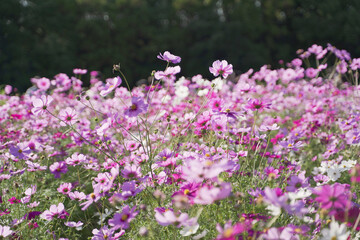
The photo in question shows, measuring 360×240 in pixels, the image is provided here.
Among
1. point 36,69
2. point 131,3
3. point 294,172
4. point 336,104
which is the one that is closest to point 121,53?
point 131,3

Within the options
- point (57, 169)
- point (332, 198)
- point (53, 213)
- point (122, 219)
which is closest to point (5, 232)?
point (53, 213)

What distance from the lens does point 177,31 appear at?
1549 centimetres

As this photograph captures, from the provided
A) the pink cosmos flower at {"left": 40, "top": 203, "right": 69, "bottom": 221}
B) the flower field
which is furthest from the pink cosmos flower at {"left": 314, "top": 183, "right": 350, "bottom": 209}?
the pink cosmos flower at {"left": 40, "top": 203, "right": 69, "bottom": 221}

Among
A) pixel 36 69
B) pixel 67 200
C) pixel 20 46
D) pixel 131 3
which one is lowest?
pixel 67 200

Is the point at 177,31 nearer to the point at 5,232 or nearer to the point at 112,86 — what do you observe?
the point at 112,86

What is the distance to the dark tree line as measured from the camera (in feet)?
44.8

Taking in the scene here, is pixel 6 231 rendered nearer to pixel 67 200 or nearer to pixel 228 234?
pixel 228 234

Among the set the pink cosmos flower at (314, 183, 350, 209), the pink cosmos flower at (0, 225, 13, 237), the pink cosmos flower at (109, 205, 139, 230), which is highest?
the pink cosmos flower at (0, 225, 13, 237)

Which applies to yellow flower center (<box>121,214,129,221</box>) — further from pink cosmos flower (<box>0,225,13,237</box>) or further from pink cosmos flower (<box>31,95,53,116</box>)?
pink cosmos flower (<box>31,95,53,116</box>)

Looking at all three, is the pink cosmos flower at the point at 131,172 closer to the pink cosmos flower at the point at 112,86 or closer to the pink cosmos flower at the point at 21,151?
the pink cosmos flower at the point at 112,86

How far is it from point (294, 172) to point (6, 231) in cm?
154

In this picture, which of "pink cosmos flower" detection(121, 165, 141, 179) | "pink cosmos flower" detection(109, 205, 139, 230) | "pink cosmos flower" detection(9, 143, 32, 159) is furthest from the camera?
"pink cosmos flower" detection(9, 143, 32, 159)

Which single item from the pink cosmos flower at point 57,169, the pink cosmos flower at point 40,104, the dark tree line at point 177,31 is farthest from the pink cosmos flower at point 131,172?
the dark tree line at point 177,31

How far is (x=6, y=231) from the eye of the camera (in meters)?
1.46
